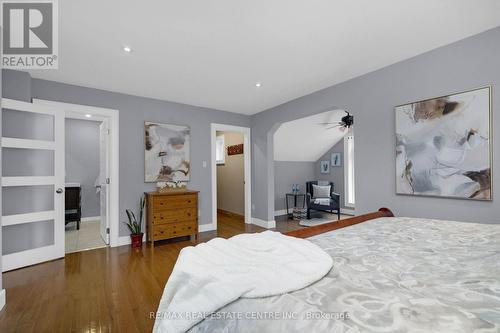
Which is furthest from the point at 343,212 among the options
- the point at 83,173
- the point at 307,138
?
the point at 83,173

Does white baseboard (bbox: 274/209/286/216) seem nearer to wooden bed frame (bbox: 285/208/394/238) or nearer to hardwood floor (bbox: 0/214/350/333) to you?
hardwood floor (bbox: 0/214/350/333)

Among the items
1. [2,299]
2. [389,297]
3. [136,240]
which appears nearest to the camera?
[389,297]

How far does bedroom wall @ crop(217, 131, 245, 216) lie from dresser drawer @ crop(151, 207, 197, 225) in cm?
192

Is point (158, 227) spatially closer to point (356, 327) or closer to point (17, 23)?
point (17, 23)

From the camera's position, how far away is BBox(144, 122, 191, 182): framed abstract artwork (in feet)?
12.7

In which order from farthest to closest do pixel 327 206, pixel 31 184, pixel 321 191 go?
pixel 321 191
pixel 327 206
pixel 31 184

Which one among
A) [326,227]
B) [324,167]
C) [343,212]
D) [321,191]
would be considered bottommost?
[343,212]

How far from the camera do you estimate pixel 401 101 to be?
2693mm

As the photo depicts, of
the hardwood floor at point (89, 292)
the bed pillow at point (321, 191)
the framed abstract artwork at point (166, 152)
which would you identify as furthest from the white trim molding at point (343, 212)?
the hardwood floor at point (89, 292)

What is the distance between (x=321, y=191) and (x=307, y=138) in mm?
1341

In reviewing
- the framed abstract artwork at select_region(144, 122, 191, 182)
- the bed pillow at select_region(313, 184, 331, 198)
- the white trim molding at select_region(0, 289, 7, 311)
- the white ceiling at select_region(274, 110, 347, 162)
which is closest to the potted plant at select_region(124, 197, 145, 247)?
the framed abstract artwork at select_region(144, 122, 191, 182)

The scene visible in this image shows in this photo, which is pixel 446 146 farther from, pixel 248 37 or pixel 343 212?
pixel 343 212

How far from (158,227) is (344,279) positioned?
3.23 m

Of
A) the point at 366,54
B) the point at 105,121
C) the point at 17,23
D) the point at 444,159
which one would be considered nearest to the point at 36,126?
the point at 105,121
